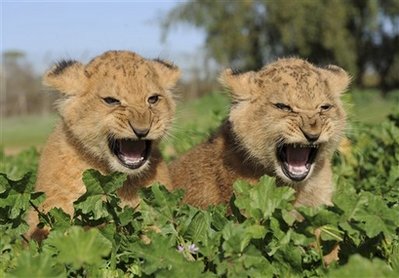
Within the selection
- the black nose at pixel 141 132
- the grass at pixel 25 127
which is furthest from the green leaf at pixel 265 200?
the grass at pixel 25 127

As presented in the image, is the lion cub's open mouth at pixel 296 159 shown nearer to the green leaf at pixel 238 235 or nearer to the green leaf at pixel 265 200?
the green leaf at pixel 265 200

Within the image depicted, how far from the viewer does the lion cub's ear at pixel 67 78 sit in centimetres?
619

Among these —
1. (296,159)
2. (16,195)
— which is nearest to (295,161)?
(296,159)

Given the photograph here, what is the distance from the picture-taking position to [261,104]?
6.05 m

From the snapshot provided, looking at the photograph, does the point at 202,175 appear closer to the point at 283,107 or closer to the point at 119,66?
the point at 283,107

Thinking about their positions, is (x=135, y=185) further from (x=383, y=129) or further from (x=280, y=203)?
(x=383, y=129)

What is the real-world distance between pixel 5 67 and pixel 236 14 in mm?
17364

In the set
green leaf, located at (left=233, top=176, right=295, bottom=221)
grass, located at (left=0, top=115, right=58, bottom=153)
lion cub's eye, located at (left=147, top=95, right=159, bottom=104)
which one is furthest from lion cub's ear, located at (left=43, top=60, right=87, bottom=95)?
grass, located at (left=0, top=115, right=58, bottom=153)

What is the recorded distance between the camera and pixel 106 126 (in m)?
5.81

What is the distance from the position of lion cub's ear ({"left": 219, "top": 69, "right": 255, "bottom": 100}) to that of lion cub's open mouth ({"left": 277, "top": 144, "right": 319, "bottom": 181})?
25.2 inches

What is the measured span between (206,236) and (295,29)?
4540 cm

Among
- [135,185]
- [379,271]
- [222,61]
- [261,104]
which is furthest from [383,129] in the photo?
[222,61]

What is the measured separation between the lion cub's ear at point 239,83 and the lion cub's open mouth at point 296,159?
0.64 meters

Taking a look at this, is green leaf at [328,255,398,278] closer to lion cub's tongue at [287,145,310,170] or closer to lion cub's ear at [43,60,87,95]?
lion cub's tongue at [287,145,310,170]
